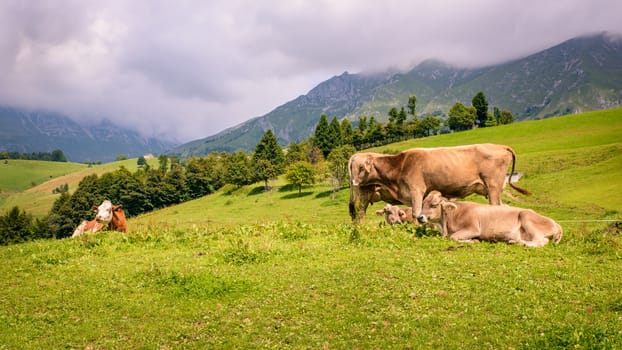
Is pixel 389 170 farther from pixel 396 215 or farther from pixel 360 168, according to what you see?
pixel 396 215

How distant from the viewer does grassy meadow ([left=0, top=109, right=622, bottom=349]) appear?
21.1 ft

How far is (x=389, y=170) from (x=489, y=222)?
4281 mm

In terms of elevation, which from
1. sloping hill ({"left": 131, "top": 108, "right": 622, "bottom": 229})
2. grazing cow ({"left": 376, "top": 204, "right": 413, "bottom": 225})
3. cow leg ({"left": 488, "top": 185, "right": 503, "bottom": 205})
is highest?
cow leg ({"left": 488, "top": 185, "right": 503, "bottom": 205})

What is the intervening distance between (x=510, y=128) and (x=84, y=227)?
309 feet

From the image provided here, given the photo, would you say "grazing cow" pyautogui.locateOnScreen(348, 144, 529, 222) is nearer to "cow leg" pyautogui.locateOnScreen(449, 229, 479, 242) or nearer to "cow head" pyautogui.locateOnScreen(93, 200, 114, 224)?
"cow leg" pyautogui.locateOnScreen(449, 229, 479, 242)

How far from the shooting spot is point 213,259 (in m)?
11.1

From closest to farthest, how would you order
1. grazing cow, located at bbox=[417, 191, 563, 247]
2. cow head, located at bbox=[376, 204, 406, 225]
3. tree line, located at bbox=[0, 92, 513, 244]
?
grazing cow, located at bbox=[417, 191, 563, 247]
cow head, located at bbox=[376, 204, 406, 225]
tree line, located at bbox=[0, 92, 513, 244]

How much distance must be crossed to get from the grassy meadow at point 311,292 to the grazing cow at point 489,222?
471 mm

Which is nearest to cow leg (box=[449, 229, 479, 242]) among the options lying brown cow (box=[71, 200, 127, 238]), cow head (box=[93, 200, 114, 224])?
lying brown cow (box=[71, 200, 127, 238])

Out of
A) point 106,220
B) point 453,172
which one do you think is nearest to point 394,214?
point 453,172

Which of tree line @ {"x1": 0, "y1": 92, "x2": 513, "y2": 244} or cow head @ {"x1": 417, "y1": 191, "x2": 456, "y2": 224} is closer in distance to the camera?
cow head @ {"x1": 417, "y1": 191, "x2": 456, "y2": 224}

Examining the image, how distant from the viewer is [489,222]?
39.7 feet

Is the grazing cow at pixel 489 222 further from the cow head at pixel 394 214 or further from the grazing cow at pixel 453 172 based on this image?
the cow head at pixel 394 214

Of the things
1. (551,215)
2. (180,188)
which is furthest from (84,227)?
(180,188)
